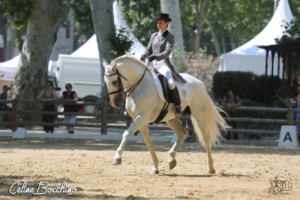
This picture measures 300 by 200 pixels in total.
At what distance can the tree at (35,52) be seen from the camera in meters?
A: 23.0

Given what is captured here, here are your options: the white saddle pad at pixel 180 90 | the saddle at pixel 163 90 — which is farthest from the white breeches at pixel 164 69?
the white saddle pad at pixel 180 90

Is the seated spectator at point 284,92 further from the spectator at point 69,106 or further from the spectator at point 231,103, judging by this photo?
the spectator at point 69,106

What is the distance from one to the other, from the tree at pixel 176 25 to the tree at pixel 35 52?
4864mm

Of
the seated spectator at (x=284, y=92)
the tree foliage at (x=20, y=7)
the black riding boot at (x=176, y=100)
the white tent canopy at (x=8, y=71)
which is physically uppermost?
the tree foliage at (x=20, y=7)

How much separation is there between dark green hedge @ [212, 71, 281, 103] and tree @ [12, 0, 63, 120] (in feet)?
22.1

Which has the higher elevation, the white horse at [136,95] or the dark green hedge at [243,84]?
the white horse at [136,95]

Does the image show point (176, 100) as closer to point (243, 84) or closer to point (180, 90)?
point (180, 90)

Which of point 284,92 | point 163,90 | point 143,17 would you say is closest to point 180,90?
point 163,90

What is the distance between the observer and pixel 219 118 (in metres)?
11.9

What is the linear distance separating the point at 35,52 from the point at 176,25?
6.61m

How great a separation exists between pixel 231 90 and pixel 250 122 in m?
1.17

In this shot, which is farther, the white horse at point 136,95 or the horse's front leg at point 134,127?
the white horse at point 136,95

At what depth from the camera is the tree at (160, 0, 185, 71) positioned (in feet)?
83.7

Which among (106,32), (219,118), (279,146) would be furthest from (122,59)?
(106,32)
